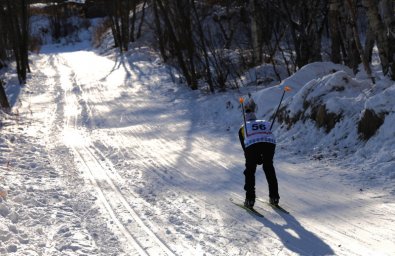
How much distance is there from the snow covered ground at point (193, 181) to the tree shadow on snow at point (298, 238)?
0.5 inches

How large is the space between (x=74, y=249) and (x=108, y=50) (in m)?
30.5

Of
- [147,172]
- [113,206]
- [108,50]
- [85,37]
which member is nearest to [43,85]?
[108,50]

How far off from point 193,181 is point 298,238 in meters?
3.01

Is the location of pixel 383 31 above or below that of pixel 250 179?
above

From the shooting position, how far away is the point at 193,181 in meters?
8.46

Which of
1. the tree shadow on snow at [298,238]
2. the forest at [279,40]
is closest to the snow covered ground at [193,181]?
the tree shadow on snow at [298,238]

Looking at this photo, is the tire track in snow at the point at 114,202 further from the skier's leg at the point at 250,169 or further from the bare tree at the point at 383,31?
the bare tree at the point at 383,31

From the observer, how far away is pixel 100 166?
376 inches

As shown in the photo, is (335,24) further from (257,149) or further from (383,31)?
(257,149)

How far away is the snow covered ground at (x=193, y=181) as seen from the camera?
5.83 meters

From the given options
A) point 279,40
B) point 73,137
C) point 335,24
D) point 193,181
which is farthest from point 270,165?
point 279,40

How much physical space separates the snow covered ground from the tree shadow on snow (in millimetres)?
13

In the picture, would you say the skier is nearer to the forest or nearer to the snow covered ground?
the snow covered ground

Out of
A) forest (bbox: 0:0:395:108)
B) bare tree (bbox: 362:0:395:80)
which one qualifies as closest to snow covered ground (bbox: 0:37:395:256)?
bare tree (bbox: 362:0:395:80)
